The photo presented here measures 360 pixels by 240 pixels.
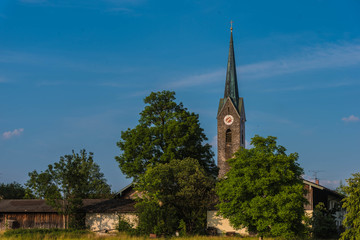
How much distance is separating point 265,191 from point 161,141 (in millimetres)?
18993

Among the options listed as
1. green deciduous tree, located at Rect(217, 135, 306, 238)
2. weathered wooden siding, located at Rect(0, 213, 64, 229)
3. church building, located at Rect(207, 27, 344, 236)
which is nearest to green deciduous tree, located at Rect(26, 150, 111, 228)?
weathered wooden siding, located at Rect(0, 213, 64, 229)

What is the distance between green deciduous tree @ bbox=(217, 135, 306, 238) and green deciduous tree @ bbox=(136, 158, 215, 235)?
18.0 ft

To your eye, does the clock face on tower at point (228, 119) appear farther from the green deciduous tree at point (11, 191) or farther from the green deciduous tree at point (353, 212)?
the green deciduous tree at point (353, 212)

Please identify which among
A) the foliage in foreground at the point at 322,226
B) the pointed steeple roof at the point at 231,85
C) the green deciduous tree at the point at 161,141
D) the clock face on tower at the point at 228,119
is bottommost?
the foliage in foreground at the point at 322,226

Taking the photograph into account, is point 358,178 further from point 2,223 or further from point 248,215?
point 2,223

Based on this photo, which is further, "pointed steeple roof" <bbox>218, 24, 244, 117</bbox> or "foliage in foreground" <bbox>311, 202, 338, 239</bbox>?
"pointed steeple roof" <bbox>218, 24, 244, 117</bbox>

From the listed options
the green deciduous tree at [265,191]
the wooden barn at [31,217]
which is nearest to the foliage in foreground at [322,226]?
the green deciduous tree at [265,191]

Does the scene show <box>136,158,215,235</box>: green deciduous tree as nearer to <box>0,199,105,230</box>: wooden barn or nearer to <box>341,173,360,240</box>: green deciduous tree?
<box>0,199,105,230</box>: wooden barn

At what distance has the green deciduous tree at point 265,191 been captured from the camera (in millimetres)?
34875

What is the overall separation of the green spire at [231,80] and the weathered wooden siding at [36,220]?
4541 cm

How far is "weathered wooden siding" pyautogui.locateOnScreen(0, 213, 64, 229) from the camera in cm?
4912

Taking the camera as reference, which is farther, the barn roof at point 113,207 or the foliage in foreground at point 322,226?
the barn roof at point 113,207

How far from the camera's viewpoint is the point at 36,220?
162 feet

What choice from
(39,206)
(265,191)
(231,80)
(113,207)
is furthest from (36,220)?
(231,80)
